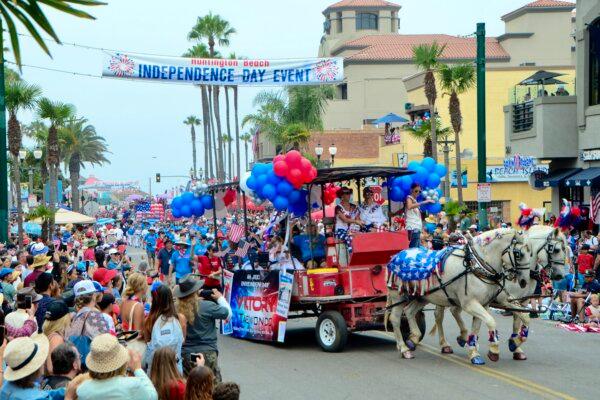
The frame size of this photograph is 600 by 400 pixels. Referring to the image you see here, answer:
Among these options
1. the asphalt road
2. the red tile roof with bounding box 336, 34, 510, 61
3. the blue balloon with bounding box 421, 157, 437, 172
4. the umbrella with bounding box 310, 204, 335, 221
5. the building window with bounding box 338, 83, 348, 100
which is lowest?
the asphalt road

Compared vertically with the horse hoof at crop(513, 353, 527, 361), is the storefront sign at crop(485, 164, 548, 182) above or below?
above

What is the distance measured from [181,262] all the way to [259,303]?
5608mm

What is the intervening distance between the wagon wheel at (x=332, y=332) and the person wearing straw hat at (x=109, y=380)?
8.84 m

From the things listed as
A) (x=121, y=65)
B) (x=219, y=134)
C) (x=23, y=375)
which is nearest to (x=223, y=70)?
(x=121, y=65)

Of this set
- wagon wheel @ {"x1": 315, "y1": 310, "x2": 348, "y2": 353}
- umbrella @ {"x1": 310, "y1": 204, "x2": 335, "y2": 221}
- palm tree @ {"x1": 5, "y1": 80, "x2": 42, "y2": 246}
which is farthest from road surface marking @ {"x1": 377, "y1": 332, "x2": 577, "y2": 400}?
palm tree @ {"x1": 5, "y1": 80, "x2": 42, "y2": 246}

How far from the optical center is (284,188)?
1512 cm

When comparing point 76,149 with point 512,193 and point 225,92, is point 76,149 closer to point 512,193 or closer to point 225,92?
point 225,92

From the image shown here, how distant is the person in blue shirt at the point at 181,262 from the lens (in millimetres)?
21466

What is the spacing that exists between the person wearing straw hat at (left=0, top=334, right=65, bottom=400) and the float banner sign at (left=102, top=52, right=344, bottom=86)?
18584 millimetres

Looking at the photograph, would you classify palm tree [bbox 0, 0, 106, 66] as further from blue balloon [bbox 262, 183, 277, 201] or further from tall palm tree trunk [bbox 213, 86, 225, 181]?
tall palm tree trunk [bbox 213, 86, 225, 181]

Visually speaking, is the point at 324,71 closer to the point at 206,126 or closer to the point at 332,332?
the point at 332,332

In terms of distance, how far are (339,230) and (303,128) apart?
48071 mm

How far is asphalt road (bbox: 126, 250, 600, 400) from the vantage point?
1184cm

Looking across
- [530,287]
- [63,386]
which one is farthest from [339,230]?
[63,386]
